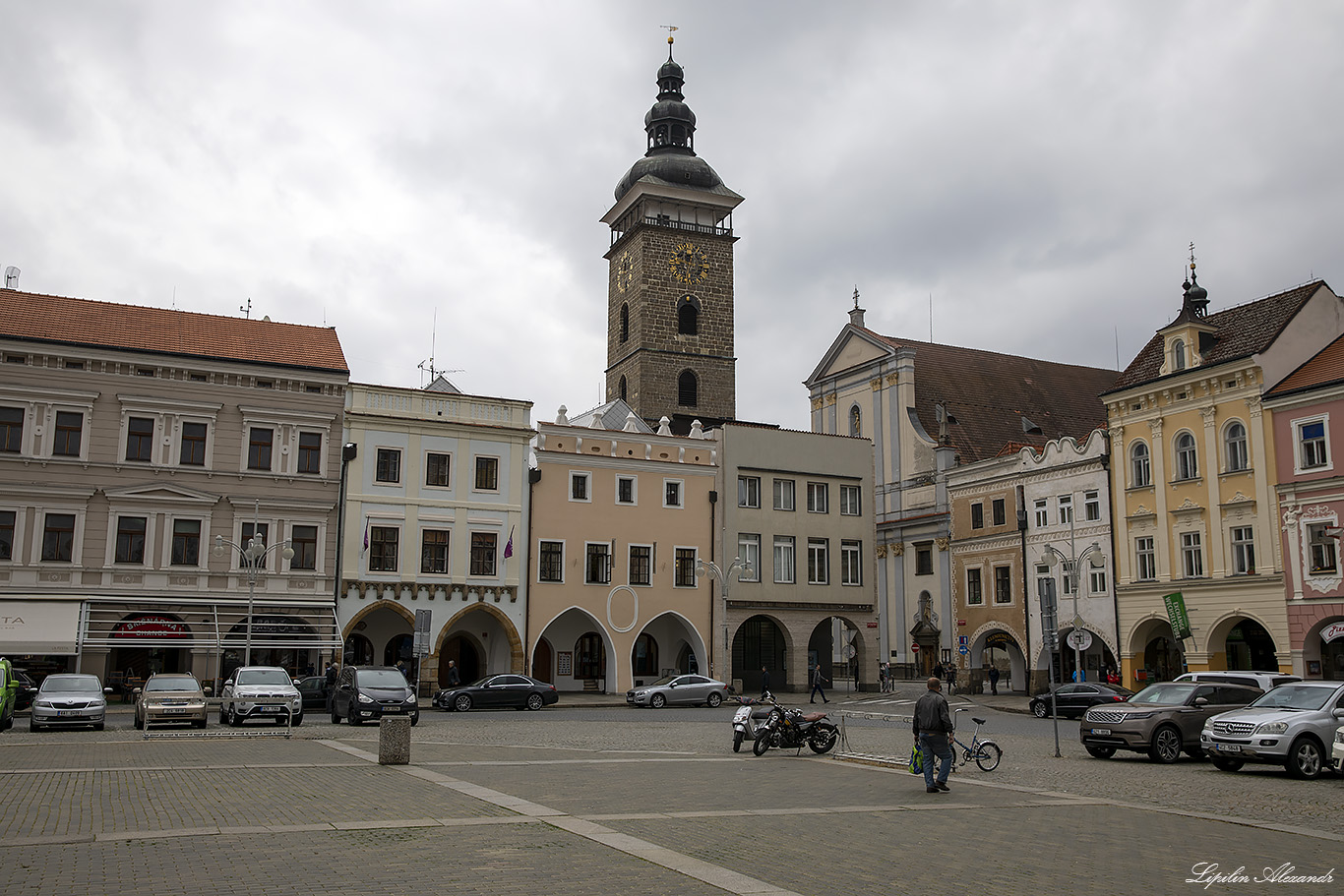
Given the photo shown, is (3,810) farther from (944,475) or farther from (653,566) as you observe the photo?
(944,475)

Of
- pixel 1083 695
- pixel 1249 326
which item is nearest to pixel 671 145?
pixel 1249 326

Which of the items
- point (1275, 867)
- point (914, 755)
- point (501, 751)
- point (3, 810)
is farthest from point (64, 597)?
point (1275, 867)

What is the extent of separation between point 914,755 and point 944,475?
43376 mm

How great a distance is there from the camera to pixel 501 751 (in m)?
22.1

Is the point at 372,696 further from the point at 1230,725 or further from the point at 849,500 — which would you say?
the point at 849,500

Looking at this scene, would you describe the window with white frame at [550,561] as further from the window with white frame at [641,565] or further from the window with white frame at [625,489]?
the window with white frame at [625,489]

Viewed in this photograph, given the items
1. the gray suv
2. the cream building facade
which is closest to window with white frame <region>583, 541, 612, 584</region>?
the cream building facade

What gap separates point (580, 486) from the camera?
48562mm

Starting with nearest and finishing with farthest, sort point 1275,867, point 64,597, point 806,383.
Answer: point 1275,867, point 64,597, point 806,383

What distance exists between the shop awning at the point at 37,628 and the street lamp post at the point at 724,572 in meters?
23.0

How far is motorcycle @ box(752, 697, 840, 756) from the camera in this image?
22594 mm

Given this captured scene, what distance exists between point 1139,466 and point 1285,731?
98.5ft

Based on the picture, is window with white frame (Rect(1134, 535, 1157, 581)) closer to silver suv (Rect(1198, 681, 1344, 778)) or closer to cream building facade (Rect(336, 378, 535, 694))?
cream building facade (Rect(336, 378, 535, 694))

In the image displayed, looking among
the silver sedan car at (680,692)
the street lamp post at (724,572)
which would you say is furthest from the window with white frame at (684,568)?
the silver sedan car at (680,692)
